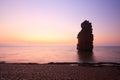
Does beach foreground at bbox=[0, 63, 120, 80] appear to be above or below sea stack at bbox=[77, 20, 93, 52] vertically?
below

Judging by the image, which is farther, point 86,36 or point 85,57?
point 86,36

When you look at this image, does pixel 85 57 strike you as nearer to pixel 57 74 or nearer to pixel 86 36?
pixel 86 36

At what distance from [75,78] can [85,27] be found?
79.5m

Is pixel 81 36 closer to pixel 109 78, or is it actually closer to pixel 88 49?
pixel 88 49

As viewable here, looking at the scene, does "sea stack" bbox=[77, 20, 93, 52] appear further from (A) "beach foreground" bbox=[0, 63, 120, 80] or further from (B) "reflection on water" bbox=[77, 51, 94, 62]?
(A) "beach foreground" bbox=[0, 63, 120, 80]

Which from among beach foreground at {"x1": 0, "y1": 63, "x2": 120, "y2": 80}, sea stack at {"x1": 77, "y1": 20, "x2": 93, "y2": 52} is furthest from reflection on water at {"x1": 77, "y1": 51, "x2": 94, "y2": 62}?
beach foreground at {"x1": 0, "y1": 63, "x2": 120, "y2": 80}

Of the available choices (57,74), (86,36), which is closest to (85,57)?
(86,36)

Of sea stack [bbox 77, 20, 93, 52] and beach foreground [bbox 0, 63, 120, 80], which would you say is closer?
beach foreground [bbox 0, 63, 120, 80]

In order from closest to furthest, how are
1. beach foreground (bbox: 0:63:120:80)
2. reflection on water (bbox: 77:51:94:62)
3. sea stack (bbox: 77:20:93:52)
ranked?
beach foreground (bbox: 0:63:120:80)
reflection on water (bbox: 77:51:94:62)
sea stack (bbox: 77:20:93:52)

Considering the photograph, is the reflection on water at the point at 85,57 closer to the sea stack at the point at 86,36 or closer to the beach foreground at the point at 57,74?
the sea stack at the point at 86,36

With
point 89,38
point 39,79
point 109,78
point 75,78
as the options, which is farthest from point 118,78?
point 89,38

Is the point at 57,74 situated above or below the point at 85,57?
below

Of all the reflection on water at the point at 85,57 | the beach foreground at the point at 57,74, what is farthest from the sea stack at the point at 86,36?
the beach foreground at the point at 57,74

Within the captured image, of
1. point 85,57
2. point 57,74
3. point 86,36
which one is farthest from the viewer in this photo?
point 86,36
